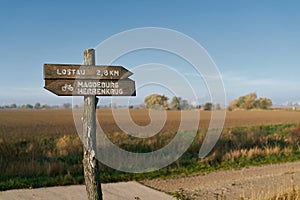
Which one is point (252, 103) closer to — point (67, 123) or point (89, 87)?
point (67, 123)

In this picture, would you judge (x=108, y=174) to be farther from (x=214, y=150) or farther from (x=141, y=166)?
(x=214, y=150)

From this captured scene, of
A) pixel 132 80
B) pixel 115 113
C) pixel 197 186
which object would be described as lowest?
pixel 197 186

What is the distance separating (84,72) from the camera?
4723mm

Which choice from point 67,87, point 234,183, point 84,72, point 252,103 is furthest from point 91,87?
point 252,103

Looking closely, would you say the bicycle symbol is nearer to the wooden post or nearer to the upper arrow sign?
the upper arrow sign

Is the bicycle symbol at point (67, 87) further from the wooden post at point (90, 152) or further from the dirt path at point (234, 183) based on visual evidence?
the dirt path at point (234, 183)

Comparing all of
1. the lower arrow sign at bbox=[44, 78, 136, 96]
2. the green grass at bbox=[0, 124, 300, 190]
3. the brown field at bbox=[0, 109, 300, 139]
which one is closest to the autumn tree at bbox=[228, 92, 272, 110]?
the brown field at bbox=[0, 109, 300, 139]

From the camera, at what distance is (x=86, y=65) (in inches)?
188

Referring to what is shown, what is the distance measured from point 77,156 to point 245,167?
595 centimetres

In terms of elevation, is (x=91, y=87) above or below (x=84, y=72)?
below

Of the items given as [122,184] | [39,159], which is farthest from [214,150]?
[39,159]

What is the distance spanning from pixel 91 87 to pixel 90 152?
0.95 m

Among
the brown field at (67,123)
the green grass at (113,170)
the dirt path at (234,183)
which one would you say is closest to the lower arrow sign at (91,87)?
the dirt path at (234,183)

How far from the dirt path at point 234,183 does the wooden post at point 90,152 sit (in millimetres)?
3304
